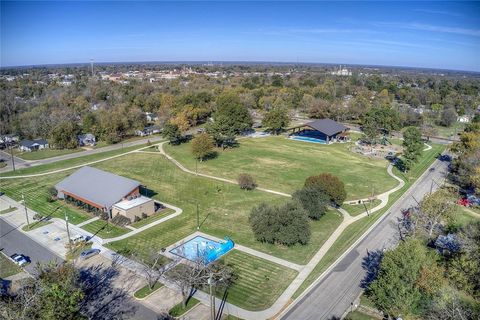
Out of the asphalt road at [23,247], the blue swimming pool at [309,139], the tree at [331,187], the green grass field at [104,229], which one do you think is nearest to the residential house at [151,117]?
the blue swimming pool at [309,139]

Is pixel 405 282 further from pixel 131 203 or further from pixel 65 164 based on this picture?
pixel 65 164

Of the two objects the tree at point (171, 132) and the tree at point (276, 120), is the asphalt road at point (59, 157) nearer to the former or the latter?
the tree at point (171, 132)

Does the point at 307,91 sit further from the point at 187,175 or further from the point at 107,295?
the point at 107,295

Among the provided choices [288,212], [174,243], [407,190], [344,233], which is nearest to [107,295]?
[174,243]

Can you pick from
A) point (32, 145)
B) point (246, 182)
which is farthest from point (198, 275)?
point (32, 145)

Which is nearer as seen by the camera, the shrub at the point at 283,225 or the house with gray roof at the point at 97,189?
the shrub at the point at 283,225
